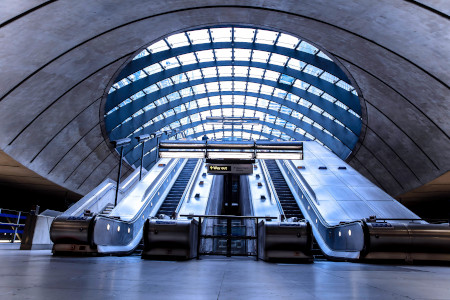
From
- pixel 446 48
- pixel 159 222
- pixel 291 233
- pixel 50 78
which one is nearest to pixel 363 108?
pixel 446 48

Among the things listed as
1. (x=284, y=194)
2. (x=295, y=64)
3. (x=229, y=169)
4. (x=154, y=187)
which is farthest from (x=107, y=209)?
(x=295, y=64)

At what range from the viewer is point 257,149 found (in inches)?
534

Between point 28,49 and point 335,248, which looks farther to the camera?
point 28,49

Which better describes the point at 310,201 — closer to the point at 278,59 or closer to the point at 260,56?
the point at 278,59

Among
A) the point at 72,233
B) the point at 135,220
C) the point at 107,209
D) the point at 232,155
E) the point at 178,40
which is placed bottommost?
the point at 72,233

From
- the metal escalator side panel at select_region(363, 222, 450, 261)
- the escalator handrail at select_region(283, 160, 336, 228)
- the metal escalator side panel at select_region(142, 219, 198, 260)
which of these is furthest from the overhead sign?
the metal escalator side panel at select_region(363, 222, 450, 261)

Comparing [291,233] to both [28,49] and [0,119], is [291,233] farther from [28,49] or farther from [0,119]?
[0,119]

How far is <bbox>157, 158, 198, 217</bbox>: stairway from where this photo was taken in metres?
15.6

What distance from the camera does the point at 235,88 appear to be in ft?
108

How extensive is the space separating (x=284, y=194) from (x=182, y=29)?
9761 mm

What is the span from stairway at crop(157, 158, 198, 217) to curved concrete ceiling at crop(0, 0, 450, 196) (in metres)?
6.50

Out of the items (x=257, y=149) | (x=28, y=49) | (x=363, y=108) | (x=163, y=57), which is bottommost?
(x=257, y=149)

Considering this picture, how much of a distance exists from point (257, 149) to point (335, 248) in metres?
4.97

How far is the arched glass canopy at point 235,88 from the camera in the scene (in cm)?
2261
